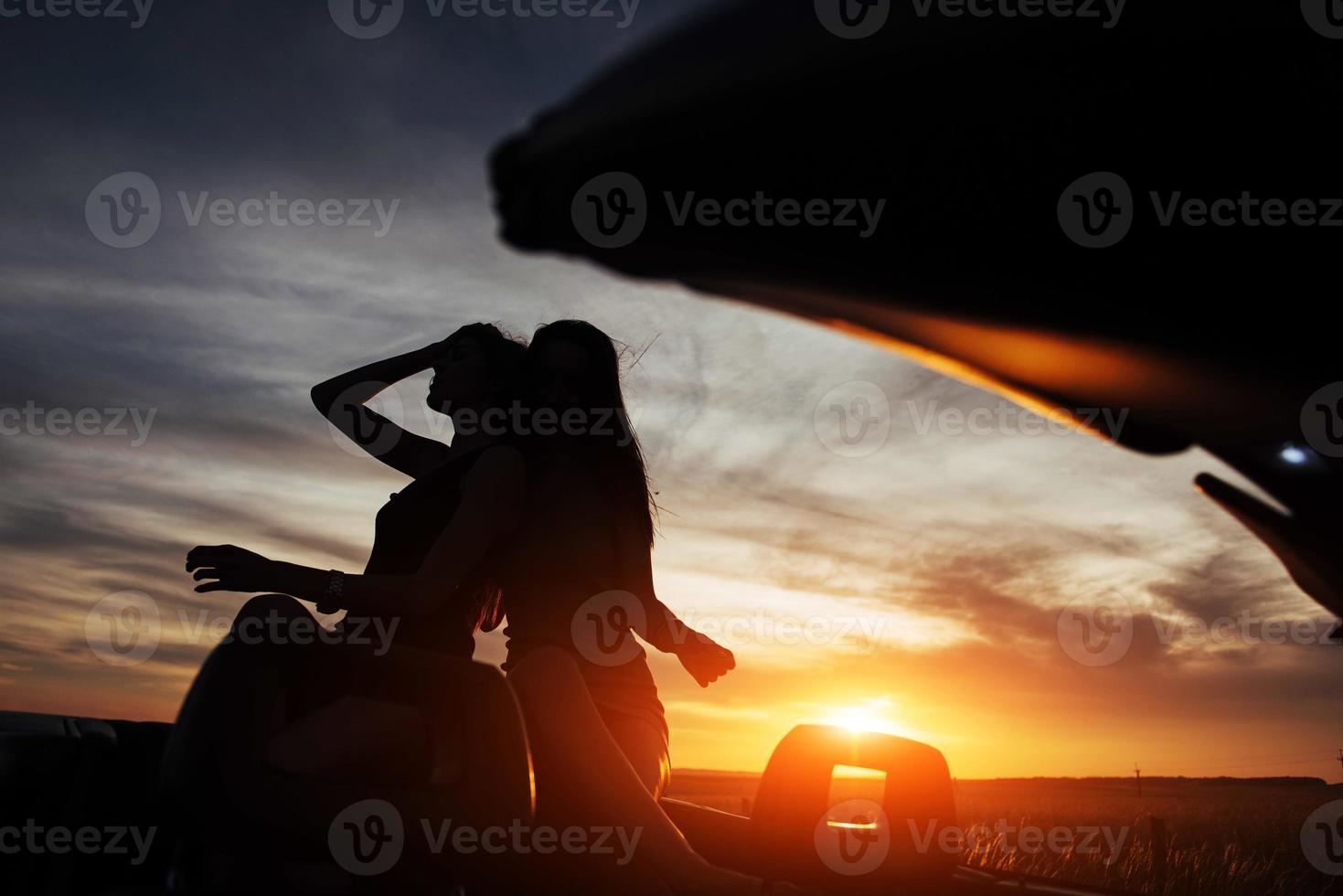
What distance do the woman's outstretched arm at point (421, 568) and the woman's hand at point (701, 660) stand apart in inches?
29.6

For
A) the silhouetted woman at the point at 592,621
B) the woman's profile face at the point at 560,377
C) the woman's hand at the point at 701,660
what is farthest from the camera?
the woman's profile face at the point at 560,377

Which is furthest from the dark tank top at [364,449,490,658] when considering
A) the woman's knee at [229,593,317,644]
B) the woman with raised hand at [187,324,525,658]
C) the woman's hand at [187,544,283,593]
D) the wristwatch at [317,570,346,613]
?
the woman's knee at [229,593,317,644]

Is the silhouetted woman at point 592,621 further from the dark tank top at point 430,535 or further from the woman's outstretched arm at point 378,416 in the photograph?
the woman's outstretched arm at point 378,416

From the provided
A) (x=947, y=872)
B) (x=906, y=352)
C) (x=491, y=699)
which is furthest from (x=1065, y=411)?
(x=947, y=872)

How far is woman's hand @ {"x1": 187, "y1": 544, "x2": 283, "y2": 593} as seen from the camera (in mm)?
2055

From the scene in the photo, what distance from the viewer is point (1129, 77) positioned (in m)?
0.86

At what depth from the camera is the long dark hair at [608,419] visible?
3.08 meters

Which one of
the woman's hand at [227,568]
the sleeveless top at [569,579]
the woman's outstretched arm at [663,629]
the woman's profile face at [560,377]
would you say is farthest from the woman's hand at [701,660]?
the woman's hand at [227,568]

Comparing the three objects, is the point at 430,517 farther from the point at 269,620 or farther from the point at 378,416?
the point at 378,416

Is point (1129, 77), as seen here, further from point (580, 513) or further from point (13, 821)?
point (13, 821)

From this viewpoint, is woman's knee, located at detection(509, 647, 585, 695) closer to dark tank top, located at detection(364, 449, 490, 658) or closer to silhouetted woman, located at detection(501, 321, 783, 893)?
silhouetted woman, located at detection(501, 321, 783, 893)

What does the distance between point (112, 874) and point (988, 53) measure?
3.20m

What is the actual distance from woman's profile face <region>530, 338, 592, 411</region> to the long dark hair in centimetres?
1

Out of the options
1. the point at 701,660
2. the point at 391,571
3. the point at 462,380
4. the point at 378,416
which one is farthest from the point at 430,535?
the point at 378,416
